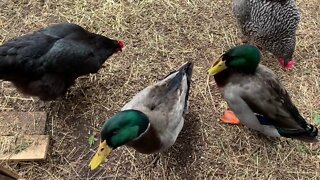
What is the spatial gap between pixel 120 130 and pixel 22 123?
1240 mm

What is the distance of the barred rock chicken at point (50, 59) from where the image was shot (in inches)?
118

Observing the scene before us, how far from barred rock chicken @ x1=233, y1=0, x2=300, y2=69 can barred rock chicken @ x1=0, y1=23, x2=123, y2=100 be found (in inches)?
56.0

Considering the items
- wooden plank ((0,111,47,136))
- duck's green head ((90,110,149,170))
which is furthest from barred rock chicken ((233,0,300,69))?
wooden plank ((0,111,47,136))

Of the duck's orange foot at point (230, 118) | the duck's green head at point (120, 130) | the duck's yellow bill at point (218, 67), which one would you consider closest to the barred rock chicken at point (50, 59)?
the duck's green head at point (120, 130)

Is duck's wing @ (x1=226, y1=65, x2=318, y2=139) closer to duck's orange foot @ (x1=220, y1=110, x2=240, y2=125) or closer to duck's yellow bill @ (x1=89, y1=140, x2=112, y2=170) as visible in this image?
duck's orange foot @ (x1=220, y1=110, x2=240, y2=125)

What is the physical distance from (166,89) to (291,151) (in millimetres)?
1231

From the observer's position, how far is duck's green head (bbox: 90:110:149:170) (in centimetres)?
252

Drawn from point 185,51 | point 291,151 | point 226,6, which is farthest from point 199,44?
point 291,151

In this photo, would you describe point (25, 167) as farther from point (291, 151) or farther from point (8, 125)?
point (291, 151)

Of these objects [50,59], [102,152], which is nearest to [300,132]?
[102,152]

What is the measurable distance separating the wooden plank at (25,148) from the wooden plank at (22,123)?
0.24 feet

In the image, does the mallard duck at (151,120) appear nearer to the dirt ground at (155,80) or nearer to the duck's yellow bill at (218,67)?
the duck's yellow bill at (218,67)

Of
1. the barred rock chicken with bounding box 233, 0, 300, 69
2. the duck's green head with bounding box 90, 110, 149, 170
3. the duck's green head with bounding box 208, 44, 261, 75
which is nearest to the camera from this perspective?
the duck's green head with bounding box 90, 110, 149, 170

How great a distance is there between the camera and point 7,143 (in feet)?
10.5
